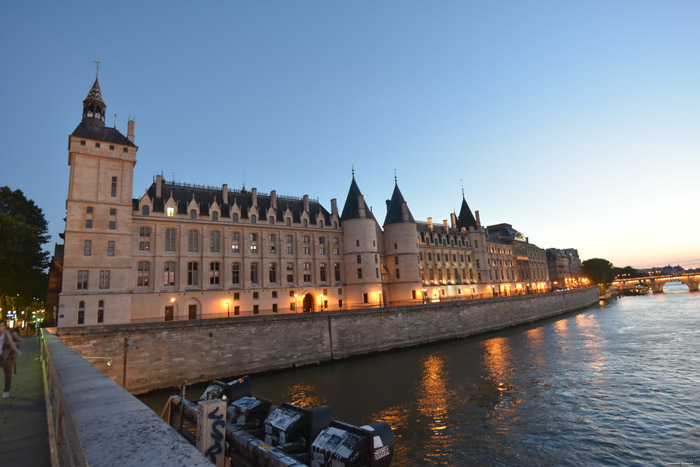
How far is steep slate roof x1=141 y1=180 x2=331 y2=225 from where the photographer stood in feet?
136

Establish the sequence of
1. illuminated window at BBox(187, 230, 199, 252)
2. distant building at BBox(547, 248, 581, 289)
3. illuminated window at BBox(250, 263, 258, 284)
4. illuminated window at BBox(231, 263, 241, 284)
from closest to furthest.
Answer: illuminated window at BBox(187, 230, 199, 252), illuminated window at BBox(231, 263, 241, 284), illuminated window at BBox(250, 263, 258, 284), distant building at BBox(547, 248, 581, 289)

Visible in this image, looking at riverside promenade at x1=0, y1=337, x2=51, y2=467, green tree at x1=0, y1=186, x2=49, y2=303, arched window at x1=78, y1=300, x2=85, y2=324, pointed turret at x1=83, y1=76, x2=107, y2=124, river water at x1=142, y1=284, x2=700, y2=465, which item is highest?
pointed turret at x1=83, y1=76, x2=107, y2=124

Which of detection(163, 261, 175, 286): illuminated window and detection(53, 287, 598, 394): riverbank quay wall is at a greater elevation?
detection(163, 261, 175, 286): illuminated window

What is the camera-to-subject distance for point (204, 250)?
134ft

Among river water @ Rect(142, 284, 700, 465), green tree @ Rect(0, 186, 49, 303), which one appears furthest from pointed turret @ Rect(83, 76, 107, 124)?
river water @ Rect(142, 284, 700, 465)

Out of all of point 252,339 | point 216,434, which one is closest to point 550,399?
point 216,434

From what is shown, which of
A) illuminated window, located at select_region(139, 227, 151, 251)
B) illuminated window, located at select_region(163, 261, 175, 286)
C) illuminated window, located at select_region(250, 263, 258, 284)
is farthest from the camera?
illuminated window, located at select_region(250, 263, 258, 284)

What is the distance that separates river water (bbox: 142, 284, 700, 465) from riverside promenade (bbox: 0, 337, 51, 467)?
36.3ft

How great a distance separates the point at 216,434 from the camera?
Answer: 5230mm

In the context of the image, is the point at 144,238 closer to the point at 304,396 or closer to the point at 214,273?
the point at 214,273

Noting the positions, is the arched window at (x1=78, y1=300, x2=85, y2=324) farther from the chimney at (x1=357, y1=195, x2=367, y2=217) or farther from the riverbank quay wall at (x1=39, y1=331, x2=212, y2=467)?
the riverbank quay wall at (x1=39, y1=331, x2=212, y2=467)

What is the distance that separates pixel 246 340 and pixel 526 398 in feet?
66.6

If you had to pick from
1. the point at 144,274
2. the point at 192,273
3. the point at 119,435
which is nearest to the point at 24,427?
the point at 119,435

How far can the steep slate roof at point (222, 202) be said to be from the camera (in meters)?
41.4
